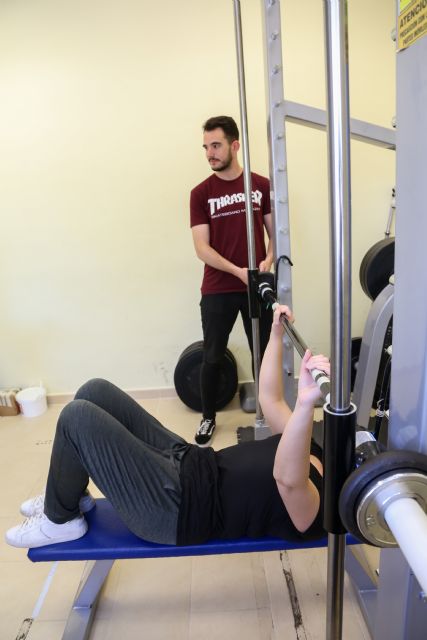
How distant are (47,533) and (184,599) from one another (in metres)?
0.56

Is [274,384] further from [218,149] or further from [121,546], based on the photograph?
[218,149]

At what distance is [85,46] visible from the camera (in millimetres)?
2391

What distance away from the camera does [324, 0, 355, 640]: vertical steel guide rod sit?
0.45 m

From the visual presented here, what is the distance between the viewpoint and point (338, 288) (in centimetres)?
50

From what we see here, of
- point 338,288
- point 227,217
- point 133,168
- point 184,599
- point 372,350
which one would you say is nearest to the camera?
point 338,288

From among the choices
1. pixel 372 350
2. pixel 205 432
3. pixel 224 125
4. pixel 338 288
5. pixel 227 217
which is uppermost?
pixel 224 125

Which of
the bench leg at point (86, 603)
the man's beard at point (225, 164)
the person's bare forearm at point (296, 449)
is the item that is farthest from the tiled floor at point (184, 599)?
the man's beard at point (225, 164)

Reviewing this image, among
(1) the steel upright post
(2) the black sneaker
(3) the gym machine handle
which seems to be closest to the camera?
(3) the gym machine handle

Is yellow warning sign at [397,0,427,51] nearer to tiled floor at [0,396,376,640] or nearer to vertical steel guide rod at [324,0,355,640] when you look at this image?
vertical steel guide rod at [324,0,355,640]

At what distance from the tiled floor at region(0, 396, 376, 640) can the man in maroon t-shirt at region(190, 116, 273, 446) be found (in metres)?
0.80

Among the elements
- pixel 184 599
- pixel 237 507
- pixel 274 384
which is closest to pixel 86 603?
pixel 184 599

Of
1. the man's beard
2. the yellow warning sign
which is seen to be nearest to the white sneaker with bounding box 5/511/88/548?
the yellow warning sign

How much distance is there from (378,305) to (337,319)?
54.6 inches

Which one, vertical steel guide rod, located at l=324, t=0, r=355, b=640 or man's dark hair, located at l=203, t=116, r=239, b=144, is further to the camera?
man's dark hair, located at l=203, t=116, r=239, b=144
